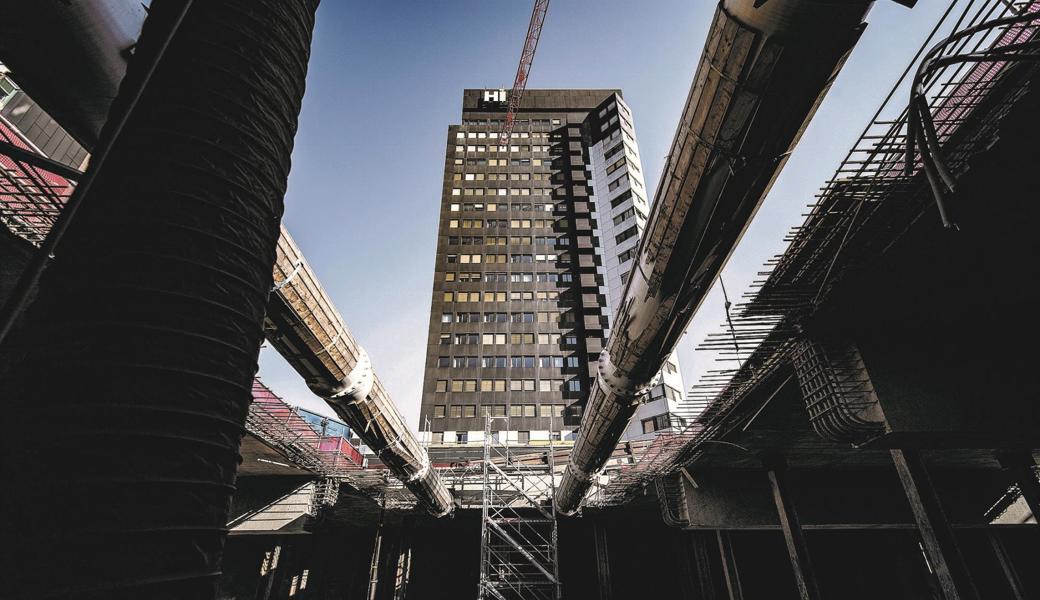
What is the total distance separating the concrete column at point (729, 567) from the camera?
15.9 meters

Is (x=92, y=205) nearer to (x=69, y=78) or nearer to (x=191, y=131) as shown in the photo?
(x=191, y=131)

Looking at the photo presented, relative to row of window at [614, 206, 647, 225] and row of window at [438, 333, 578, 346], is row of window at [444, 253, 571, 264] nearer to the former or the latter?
row of window at [614, 206, 647, 225]

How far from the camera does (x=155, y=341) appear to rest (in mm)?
1510

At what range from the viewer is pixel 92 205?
1.66m

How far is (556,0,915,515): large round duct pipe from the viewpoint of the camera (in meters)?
2.90

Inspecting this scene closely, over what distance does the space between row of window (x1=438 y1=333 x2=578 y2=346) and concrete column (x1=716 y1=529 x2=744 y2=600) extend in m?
26.7

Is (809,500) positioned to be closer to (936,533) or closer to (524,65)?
(936,533)

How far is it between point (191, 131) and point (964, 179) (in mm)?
6793

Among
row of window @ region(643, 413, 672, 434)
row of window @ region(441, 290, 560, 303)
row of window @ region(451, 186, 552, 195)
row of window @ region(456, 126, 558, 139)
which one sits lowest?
row of window @ region(643, 413, 672, 434)

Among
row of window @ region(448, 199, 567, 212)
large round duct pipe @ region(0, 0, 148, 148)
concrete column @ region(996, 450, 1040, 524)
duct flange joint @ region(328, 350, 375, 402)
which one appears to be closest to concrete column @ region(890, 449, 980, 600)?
concrete column @ region(996, 450, 1040, 524)

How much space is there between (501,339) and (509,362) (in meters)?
2.47

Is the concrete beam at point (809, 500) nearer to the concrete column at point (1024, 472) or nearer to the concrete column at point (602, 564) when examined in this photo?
the concrete column at point (1024, 472)

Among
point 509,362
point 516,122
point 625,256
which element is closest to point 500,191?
point 516,122

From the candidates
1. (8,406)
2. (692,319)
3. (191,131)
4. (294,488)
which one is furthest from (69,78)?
(294,488)
